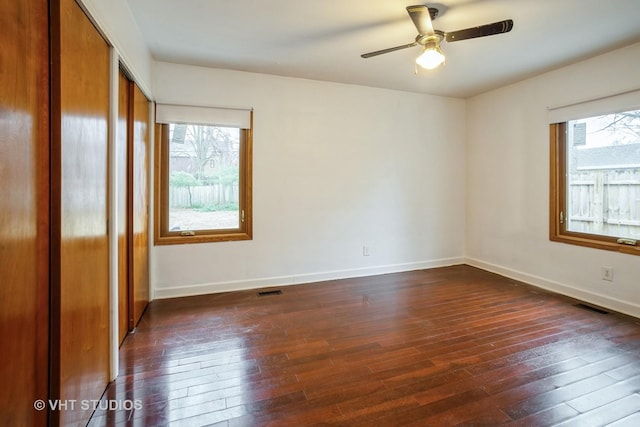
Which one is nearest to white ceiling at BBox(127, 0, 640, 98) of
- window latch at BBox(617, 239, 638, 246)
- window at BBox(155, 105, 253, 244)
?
window at BBox(155, 105, 253, 244)

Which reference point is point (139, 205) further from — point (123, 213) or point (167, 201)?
point (167, 201)

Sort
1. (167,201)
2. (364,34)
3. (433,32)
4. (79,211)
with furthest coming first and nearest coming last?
(167,201)
(364,34)
(433,32)
(79,211)

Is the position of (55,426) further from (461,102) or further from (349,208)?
(461,102)

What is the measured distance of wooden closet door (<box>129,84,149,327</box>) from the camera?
2.50 metres

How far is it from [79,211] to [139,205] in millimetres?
1330

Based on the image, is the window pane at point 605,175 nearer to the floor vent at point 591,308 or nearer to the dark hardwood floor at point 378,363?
the floor vent at point 591,308

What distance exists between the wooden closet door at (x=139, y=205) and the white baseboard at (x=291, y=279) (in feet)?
1.06

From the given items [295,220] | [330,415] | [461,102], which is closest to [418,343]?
[330,415]

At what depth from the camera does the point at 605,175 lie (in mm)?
3146

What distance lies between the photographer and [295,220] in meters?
3.76

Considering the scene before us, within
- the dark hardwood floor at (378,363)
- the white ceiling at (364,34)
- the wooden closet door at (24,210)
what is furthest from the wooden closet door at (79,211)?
the white ceiling at (364,34)

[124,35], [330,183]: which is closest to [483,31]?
[330,183]

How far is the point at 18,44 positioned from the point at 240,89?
2566mm

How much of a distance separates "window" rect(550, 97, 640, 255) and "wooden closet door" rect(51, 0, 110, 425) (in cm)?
427
